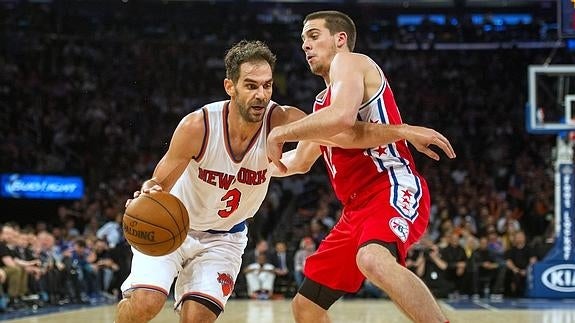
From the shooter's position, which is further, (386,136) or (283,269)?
(283,269)

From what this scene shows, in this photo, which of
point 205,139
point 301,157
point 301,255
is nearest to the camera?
point 205,139

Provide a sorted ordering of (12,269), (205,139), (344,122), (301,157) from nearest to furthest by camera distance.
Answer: (344,122) < (205,139) < (301,157) < (12,269)

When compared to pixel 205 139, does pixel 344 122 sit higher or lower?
higher

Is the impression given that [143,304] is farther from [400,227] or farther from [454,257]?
[454,257]

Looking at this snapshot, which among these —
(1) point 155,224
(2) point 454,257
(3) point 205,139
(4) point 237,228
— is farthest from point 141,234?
(2) point 454,257

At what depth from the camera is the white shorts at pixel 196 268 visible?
4.65m

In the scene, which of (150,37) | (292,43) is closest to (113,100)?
(150,37)

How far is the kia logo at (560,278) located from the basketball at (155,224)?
1185 cm

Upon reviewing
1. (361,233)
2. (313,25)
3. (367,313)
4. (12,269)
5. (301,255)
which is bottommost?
(301,255)

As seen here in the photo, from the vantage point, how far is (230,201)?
4867 mm

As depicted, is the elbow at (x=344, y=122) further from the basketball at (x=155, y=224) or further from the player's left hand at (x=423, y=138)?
the basketball at (x=155, y=224)

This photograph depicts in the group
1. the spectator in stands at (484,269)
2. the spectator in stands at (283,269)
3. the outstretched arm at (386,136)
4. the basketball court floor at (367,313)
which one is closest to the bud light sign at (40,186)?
the spectator in stands at (283,269)

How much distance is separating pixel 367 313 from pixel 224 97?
11.8m

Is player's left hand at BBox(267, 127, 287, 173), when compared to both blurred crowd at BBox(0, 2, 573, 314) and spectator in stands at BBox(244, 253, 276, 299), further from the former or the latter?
spectator in stands at BBox(244, 253, 276, 299)
